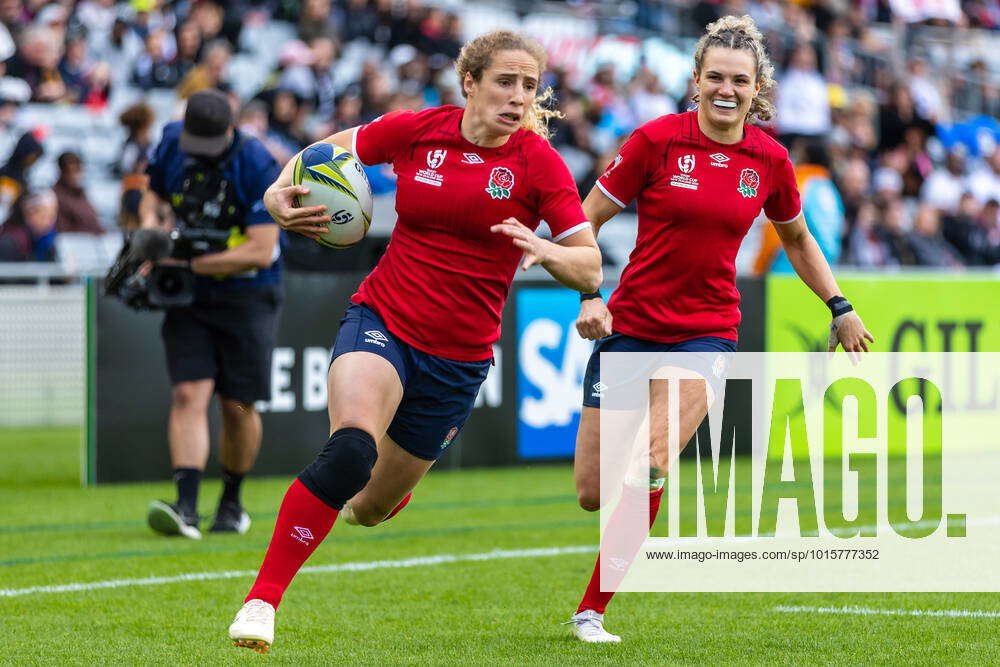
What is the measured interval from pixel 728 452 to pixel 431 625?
699 centimetres

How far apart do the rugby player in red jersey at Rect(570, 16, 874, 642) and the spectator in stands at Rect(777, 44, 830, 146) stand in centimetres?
1401

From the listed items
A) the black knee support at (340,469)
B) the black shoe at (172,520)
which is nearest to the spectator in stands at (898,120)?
the black shoe at (172,520)

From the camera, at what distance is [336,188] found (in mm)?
5434

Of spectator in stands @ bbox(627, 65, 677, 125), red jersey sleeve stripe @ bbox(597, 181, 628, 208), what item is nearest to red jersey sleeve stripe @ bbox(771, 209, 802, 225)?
red jersey sleeve stripe @ bbox(597, 181, 628, 208)

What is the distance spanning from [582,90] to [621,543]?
46.5ft

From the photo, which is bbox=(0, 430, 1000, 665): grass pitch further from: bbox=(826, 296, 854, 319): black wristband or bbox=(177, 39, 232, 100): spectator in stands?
bbox=(177, 39, 232, 100): spectator in stands

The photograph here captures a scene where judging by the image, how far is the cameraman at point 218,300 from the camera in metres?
8.09

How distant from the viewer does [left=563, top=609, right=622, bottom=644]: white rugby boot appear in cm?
559

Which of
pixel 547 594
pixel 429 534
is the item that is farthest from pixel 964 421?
pixel 547 594

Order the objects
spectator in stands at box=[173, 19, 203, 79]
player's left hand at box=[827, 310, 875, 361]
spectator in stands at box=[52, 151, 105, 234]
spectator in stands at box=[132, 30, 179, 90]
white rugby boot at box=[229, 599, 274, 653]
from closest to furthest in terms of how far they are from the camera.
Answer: white rugby boot at box=[229, 599, 274, 653] < player's left hand at box=[827, 310, 875, 361] < spectator in stands at box=[52, 151, 105, 234] < spectator in stands at box=[173, 19, 203, 79] < spectator in stands at box=[132, 30, 179, 90]

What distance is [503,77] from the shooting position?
5.26 metres

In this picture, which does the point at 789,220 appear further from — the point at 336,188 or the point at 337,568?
the point at 337,568

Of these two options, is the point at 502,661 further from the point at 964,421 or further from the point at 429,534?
the point at 964,421

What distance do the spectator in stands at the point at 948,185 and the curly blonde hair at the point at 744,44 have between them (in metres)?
15.0
